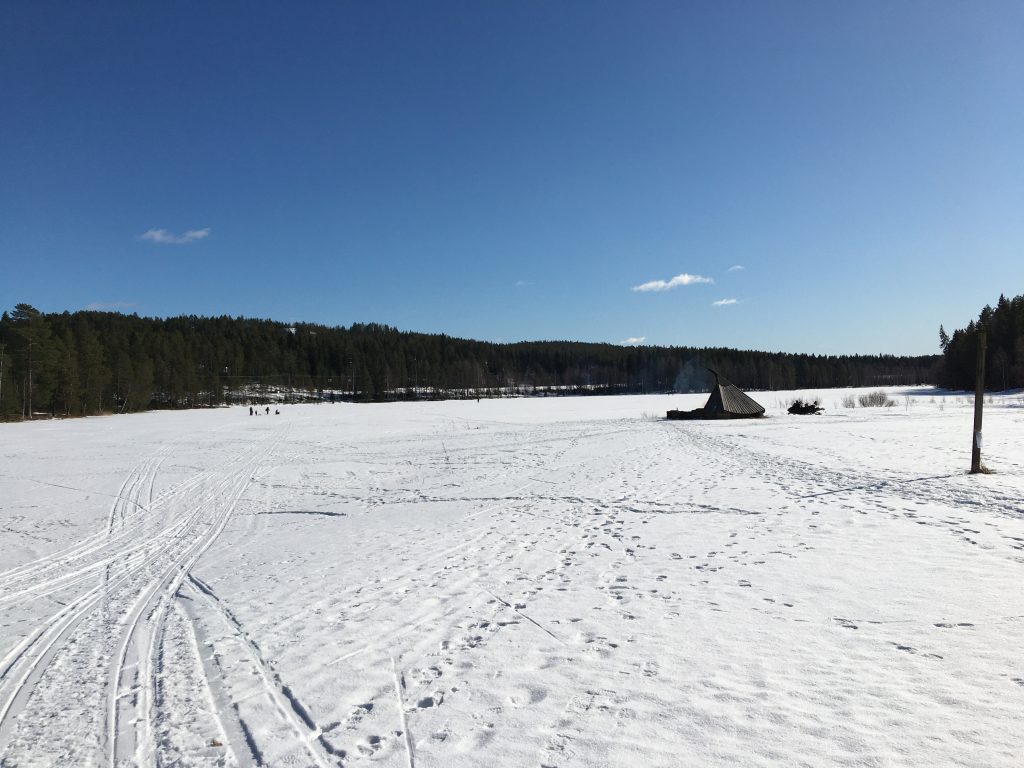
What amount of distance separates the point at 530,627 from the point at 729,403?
33.3 meters

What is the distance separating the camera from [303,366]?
112 m

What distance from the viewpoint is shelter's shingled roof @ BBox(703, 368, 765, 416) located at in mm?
34969

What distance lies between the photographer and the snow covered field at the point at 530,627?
133 inches

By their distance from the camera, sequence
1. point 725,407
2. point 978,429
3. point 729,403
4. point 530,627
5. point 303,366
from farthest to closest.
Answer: point 303,366
point 729,403
point 725,407
point 978,429
point 530,627

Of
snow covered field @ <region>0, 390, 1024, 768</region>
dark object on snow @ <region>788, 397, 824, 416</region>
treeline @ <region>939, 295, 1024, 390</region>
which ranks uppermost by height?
treeline @ <region>939, 295, 1024, 390</region>

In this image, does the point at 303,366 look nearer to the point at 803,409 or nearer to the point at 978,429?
the point at 803,409

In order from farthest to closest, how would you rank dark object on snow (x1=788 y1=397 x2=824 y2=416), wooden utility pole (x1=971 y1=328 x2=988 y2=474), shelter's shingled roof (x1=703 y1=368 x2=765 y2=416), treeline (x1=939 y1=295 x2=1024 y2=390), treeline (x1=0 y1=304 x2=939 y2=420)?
treeline (x1=939 y1=295 x2=1024 y2=390) < treeline (x1=0 y1=304 x2=939 y2=420) < dark object on snow (x1=788 y1=397 x2=824 y2=416) < shelter's shingled roof (x1=703 y1=368 x2=765 y2=416) < wooden utility pole (x1=971 y1=328 x2=988 y2=474)

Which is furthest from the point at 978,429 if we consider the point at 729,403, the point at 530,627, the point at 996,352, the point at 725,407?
the point at 996,352

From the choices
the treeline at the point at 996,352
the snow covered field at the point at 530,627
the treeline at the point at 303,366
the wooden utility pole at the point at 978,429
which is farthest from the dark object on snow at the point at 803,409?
the treeline at the point at 303,366

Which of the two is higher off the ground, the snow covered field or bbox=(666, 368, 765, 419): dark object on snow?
bbox=(666, 368, 765, 419): dark object on snow

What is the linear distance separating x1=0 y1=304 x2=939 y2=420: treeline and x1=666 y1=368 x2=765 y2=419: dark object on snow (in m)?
55.0

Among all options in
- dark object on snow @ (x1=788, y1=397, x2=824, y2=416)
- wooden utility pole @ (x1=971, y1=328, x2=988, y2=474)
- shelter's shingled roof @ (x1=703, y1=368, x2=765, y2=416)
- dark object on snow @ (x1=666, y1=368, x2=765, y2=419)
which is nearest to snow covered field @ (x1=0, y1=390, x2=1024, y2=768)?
wooden utility pole @ (x1=971, y1=328, x2=988, y2=474)

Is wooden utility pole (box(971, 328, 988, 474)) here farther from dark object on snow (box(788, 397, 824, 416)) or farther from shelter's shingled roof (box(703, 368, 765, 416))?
dark object on snow (box(788, 397, 824, 416))

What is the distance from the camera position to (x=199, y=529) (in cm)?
1035
